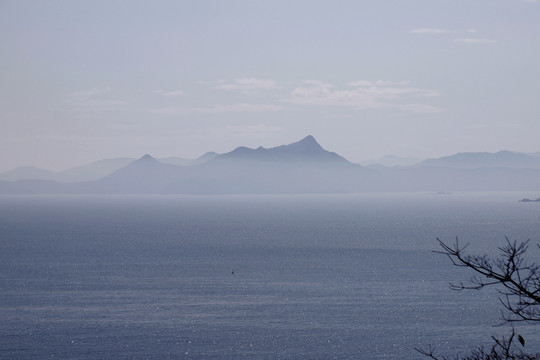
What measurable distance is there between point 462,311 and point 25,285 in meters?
65.6

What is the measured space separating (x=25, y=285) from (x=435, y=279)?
65882mm

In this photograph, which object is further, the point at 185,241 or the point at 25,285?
the point at 185,241

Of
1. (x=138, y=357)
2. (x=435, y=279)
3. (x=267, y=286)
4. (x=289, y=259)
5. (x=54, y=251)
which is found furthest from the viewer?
(x=54, y=251)

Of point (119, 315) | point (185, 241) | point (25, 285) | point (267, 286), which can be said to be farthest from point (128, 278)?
point (185, 241)

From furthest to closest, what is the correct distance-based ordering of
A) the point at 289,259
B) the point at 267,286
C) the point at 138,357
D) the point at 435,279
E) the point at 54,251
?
the point at 54,251 < the point at 289,259 < the point at 435,279 < the point at 267,286 < the point at 138,357

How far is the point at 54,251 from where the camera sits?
155 metres

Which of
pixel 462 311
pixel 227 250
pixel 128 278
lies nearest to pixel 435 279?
pixel 462 311

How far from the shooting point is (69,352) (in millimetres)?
63750

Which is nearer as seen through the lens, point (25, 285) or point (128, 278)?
point (25, 285)

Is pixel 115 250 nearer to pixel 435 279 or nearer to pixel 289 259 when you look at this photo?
pixel 289 259

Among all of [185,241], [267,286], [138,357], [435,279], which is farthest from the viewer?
[185,241]

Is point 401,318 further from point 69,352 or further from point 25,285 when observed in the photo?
point 25,285

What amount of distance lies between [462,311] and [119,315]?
42.3 metres

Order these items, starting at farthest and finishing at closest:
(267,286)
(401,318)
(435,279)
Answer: (435,279)
(267,286)
(401,318)
